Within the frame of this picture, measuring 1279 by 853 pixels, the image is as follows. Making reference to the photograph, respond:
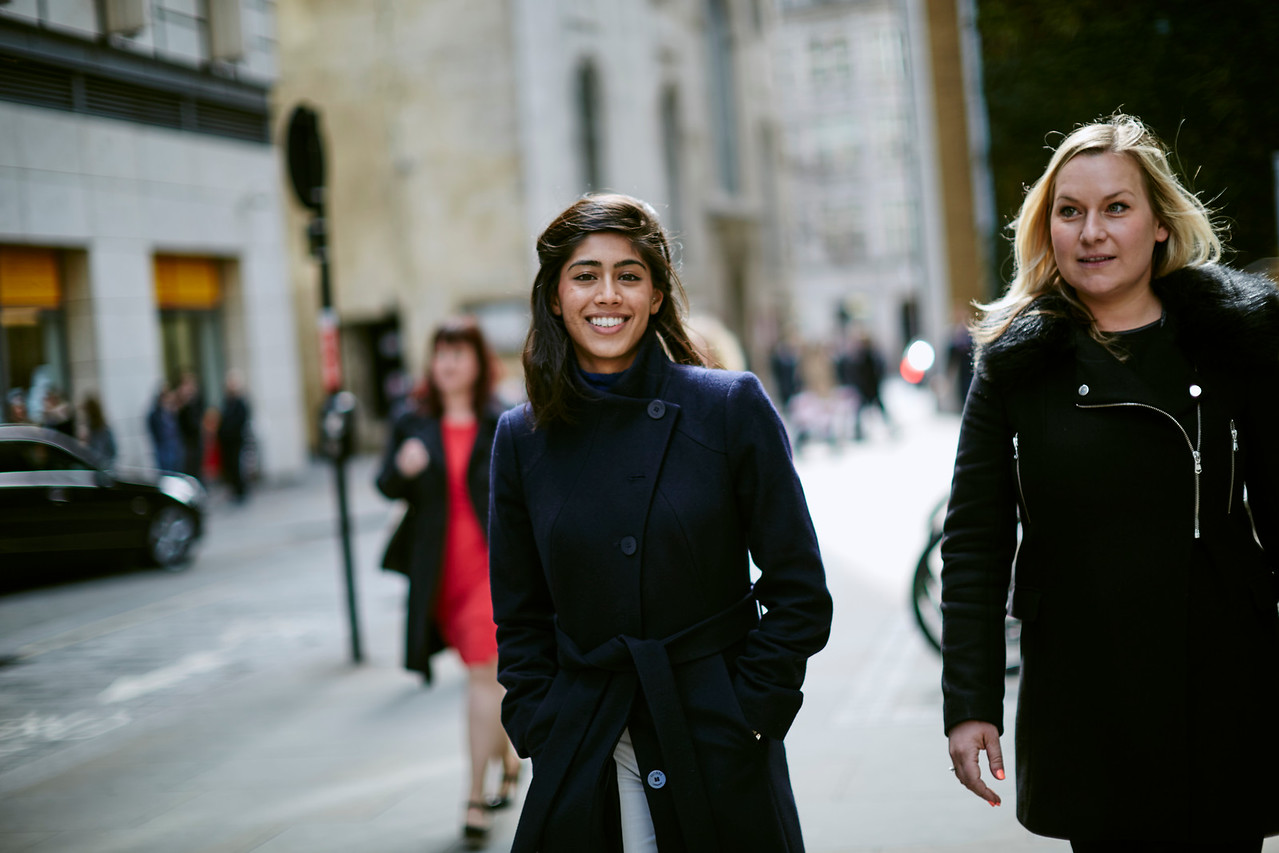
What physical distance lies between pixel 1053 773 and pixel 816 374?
80.3ft

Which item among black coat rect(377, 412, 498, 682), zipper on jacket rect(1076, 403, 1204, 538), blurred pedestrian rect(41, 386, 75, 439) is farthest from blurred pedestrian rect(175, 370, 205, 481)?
zipper on jacket rect(1076, 403, 1204, 538)

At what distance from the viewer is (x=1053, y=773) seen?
98.3 inches

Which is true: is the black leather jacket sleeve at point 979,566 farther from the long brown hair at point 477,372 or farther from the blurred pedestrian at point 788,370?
the blurred pedestrian at point 788,370

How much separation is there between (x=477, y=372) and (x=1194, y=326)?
3.45m

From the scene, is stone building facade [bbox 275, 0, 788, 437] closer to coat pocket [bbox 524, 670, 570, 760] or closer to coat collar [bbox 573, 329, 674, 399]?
coat collar [bbox 573, 329, 674, 399]

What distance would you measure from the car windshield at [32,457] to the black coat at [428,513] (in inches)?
130

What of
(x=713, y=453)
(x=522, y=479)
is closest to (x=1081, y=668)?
(x=713, y=453)

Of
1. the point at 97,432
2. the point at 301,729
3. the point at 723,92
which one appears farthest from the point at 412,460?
the point at 723,92

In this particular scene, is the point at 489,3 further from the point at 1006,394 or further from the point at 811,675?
the point at 1006,394

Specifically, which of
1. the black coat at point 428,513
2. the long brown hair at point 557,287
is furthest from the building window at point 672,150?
the long brown hair at point 557,287

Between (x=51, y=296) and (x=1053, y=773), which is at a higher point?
(x=51, y=296)

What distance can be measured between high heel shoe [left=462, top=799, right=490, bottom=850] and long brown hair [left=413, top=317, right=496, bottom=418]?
157cm

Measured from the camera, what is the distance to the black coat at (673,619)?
99.3 inches

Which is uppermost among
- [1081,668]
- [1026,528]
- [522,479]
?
[522,479]
